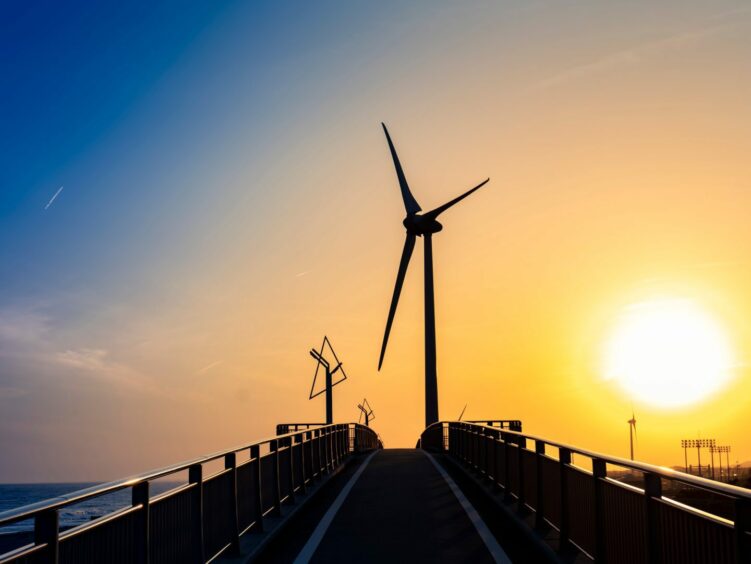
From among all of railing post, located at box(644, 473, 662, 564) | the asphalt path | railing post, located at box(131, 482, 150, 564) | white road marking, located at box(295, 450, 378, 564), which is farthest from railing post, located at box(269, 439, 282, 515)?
railing post, located at box(644, 473, 662, 564)

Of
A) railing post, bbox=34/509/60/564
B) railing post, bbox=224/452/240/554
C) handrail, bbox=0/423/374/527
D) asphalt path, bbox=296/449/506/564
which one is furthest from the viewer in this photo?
asphalt path, bbox=296/449/506/564

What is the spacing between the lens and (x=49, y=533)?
4.67 metres

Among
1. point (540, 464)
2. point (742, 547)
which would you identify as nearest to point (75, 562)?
point (742, 547)

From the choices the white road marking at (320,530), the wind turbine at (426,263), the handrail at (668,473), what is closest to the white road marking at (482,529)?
the handrail at (668,473)

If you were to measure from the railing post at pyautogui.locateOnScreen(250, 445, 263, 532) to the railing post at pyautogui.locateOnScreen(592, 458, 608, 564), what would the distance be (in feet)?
14.9

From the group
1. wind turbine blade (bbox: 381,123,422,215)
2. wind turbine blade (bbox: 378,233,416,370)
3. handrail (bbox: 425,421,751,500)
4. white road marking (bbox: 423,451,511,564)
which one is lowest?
white road marking (bbox: 423,451,511,564)

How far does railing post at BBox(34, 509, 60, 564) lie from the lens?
15.1 feet

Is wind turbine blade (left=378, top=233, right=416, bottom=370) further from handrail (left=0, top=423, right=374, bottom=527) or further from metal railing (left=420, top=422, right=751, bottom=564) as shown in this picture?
handrail (left=0, top=423, right=374, bottom=527)

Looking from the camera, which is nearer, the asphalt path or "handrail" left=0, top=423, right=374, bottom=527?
"handrail" left=0, top=423, right=374, bottom=527

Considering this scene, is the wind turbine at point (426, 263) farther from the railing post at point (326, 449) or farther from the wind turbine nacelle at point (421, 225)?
the railing post at point (326, 449)

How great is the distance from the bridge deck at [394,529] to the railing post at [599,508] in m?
1.63

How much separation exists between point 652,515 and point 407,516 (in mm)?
6769

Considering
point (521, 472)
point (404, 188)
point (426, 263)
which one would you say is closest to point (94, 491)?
point (521, 472)

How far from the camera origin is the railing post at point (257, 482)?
10852 mm
